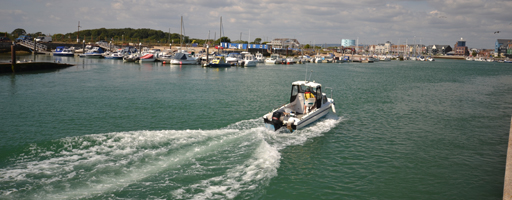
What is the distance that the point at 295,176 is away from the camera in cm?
1448

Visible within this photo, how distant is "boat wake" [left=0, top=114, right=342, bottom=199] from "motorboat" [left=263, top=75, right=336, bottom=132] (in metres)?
0.87

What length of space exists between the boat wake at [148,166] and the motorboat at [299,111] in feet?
2.86

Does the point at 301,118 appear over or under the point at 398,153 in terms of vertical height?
over

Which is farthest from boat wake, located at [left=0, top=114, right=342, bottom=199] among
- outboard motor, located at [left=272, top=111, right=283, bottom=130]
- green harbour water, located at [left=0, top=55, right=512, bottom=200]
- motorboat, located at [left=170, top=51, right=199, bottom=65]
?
motorboat, located at [left=170, top=51, right=199, bottom=65]

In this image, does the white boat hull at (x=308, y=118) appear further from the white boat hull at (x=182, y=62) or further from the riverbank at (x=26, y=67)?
the white boat hull at (x=182, y=62)

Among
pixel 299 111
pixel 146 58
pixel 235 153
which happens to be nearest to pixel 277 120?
pixel 299 111

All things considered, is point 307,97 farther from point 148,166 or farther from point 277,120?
point 148,166

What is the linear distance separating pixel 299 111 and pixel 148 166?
1234 cm

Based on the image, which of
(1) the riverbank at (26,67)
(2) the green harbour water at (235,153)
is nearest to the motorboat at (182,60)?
(1) the riverbank at (26,67)

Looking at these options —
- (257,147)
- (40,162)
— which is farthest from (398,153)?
(40,162)

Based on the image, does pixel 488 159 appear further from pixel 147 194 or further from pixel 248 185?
pixel 147 194

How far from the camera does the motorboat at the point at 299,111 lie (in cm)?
1966

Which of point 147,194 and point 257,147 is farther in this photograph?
point 257,147

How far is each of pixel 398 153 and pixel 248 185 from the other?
9930mm
